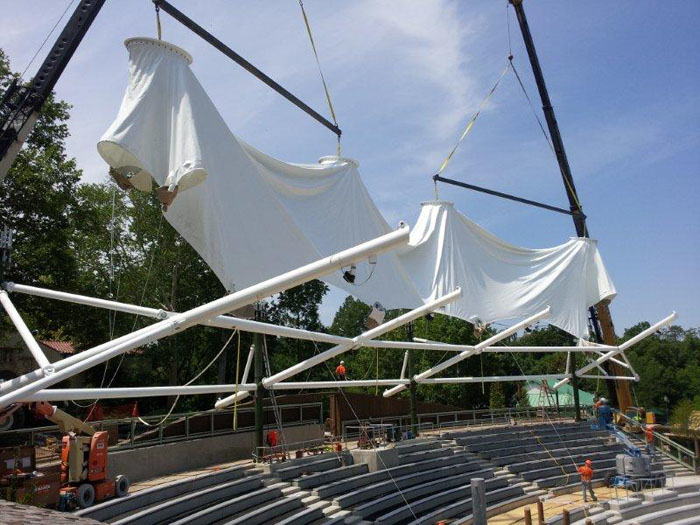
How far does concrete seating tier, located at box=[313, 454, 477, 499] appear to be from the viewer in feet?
47.9

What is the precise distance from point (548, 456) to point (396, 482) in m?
7.74

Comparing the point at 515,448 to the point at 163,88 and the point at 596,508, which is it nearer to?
the point at 596,508

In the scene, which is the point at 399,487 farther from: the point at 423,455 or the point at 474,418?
the point at 474,418

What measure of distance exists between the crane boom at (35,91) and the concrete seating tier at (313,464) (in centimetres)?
854

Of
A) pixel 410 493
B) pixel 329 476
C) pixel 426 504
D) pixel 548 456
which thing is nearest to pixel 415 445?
pixel 410 493

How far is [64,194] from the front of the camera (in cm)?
2423

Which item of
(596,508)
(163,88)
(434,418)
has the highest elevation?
(163,88)

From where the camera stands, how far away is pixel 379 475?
16.4 m

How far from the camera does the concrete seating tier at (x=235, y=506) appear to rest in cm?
1145

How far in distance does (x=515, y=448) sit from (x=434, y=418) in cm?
527

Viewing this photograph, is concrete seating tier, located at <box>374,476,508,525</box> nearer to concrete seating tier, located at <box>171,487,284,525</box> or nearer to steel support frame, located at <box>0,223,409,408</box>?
concrete seating tier, located at <box>171,487,284,525</box>

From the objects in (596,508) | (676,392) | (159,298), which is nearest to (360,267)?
(596,508)

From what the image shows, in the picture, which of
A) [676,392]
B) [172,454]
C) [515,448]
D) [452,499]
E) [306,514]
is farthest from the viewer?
[676,392]

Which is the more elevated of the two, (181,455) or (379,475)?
(181,455)
